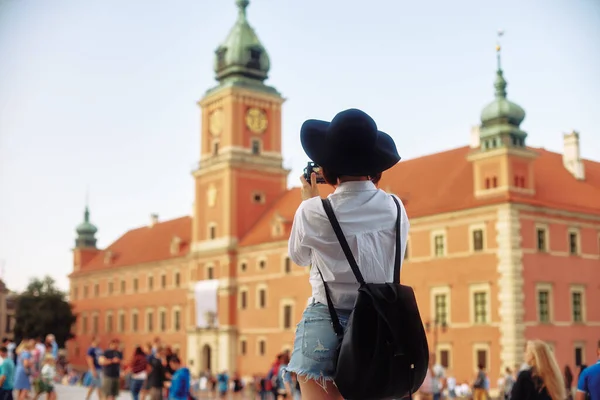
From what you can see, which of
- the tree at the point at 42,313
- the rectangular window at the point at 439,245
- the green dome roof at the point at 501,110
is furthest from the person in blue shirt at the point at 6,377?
the tree at the point at 42,313

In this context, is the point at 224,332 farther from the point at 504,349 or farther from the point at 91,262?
the point at 91,262

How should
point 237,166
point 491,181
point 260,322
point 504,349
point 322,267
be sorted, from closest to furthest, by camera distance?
point 322,267 → point 504,349 → point 491,181 → point 260,322 → point 237,166

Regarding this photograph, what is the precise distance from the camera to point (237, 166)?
157 feet

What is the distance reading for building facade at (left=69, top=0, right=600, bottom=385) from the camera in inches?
1281

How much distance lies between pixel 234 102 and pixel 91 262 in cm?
2422

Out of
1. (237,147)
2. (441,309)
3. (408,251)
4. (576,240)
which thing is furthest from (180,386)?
(237,147)

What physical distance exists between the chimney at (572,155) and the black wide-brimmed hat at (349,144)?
35973mm

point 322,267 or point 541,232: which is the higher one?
point 541,232

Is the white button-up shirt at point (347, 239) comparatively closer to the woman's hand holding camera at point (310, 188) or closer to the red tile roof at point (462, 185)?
the woman's hand holding camera at point (310, 188)

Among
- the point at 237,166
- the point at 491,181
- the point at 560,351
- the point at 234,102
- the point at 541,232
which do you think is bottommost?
the point at 560,351

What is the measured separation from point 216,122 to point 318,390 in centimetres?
4763

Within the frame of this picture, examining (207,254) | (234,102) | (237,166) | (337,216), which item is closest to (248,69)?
(234,102)

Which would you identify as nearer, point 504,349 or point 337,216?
point 337,216

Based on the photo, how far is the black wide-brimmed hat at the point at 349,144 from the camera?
112 inches
